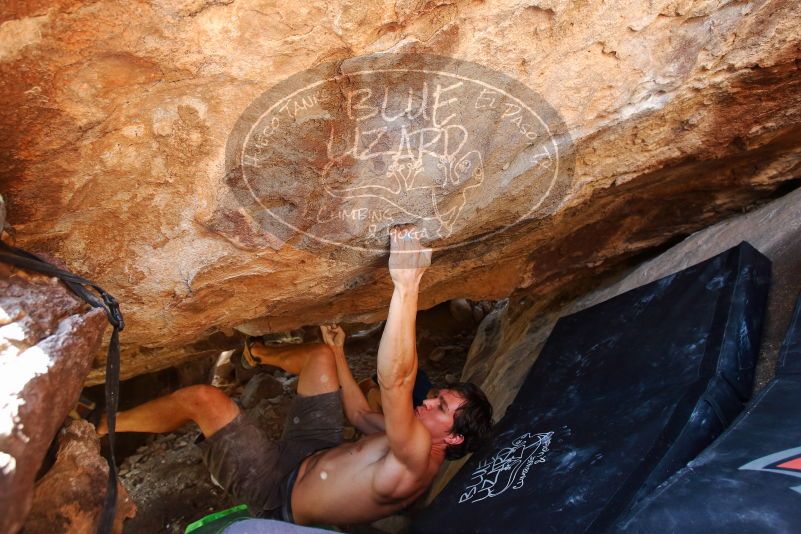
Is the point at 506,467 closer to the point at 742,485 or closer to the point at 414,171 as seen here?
the point at 742,485

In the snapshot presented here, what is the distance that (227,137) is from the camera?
126 centimetres

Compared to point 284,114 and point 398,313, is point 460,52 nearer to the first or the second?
point 284,114

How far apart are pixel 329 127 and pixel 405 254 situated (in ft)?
1.64

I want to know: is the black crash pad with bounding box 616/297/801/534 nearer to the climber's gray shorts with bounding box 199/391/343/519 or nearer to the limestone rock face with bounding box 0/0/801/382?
the limestone rock face with bounding box 0/0/801/382

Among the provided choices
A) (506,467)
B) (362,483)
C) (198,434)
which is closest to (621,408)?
(506,467)

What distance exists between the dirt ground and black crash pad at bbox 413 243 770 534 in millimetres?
928

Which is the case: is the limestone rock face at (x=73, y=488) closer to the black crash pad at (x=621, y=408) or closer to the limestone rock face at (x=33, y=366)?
the limestone rock face at (x=33, y=366)

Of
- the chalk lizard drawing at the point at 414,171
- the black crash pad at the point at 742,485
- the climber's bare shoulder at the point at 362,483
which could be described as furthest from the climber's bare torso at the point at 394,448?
the black crash pad at the point at 742,485

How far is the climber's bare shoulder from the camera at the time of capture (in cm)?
188

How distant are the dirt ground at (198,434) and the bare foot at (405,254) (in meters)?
1.34

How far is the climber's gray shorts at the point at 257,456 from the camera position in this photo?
221 centimetres

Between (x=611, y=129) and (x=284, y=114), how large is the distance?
0.88 metres

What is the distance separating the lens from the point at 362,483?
1939mm

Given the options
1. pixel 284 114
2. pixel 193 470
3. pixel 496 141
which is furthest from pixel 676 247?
pixel 193 470
